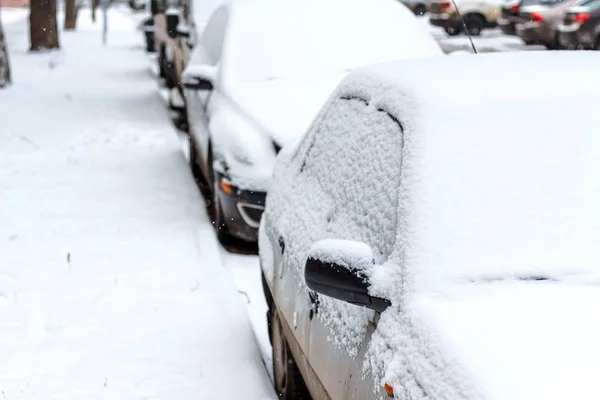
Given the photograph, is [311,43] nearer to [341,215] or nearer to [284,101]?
[284,101]

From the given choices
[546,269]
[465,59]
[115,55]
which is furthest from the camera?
[115,55]

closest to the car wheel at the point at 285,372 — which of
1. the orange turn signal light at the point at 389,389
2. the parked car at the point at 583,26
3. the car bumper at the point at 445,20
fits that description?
the orange turn signal light at the point at 389,389

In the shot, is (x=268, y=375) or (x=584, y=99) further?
(x=268, y=375)

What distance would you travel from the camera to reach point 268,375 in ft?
14.7

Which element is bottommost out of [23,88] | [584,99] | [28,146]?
[23,88]

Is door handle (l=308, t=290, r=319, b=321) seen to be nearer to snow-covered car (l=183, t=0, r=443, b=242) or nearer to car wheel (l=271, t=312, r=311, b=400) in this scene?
car wheel (l=271, t=312, r=311, b=400)

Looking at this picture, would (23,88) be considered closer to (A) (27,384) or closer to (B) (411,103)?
(A) (27,384)

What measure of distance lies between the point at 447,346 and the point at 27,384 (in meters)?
2.76

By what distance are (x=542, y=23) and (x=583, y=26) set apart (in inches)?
93.1

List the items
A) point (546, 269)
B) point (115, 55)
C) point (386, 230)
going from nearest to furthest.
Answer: point (546, 269), point (386, 230), point (115, 55)

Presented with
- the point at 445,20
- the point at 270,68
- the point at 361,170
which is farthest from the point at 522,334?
the point at 445,20

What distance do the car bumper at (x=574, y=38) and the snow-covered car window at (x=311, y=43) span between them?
37.2 ft

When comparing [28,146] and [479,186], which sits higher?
[479,186]

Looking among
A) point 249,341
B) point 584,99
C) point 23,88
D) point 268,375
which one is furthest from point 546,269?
point 23,88
